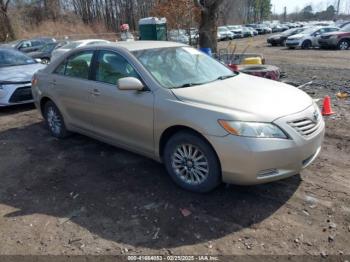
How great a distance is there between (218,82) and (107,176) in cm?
184

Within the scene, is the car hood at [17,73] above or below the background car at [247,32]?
above

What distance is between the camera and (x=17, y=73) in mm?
8125

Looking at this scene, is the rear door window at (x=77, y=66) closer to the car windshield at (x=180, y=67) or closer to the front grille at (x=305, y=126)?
the car windshield at (x=180, y=67)

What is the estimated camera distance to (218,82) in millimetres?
4246

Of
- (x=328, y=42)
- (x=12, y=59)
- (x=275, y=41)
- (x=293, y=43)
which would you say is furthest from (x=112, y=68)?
(x=275, y=41)

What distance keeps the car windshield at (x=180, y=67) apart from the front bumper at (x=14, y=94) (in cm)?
466

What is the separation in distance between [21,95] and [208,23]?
584cm

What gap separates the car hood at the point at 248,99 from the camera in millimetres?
3408

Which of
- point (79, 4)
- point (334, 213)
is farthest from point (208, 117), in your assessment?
point (79, 4)

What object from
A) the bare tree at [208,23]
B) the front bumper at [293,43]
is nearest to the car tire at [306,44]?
the front bumper at [293,43]

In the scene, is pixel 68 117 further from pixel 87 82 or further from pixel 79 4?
pixel 79 4

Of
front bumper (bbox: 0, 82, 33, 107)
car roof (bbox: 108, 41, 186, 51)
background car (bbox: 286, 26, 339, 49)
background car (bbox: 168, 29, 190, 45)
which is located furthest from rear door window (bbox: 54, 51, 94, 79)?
background car (bbox: 286, 26, 339, 49)

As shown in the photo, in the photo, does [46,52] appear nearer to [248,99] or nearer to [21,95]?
[21,95]

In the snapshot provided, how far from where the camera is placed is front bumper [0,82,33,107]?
25.4ft
